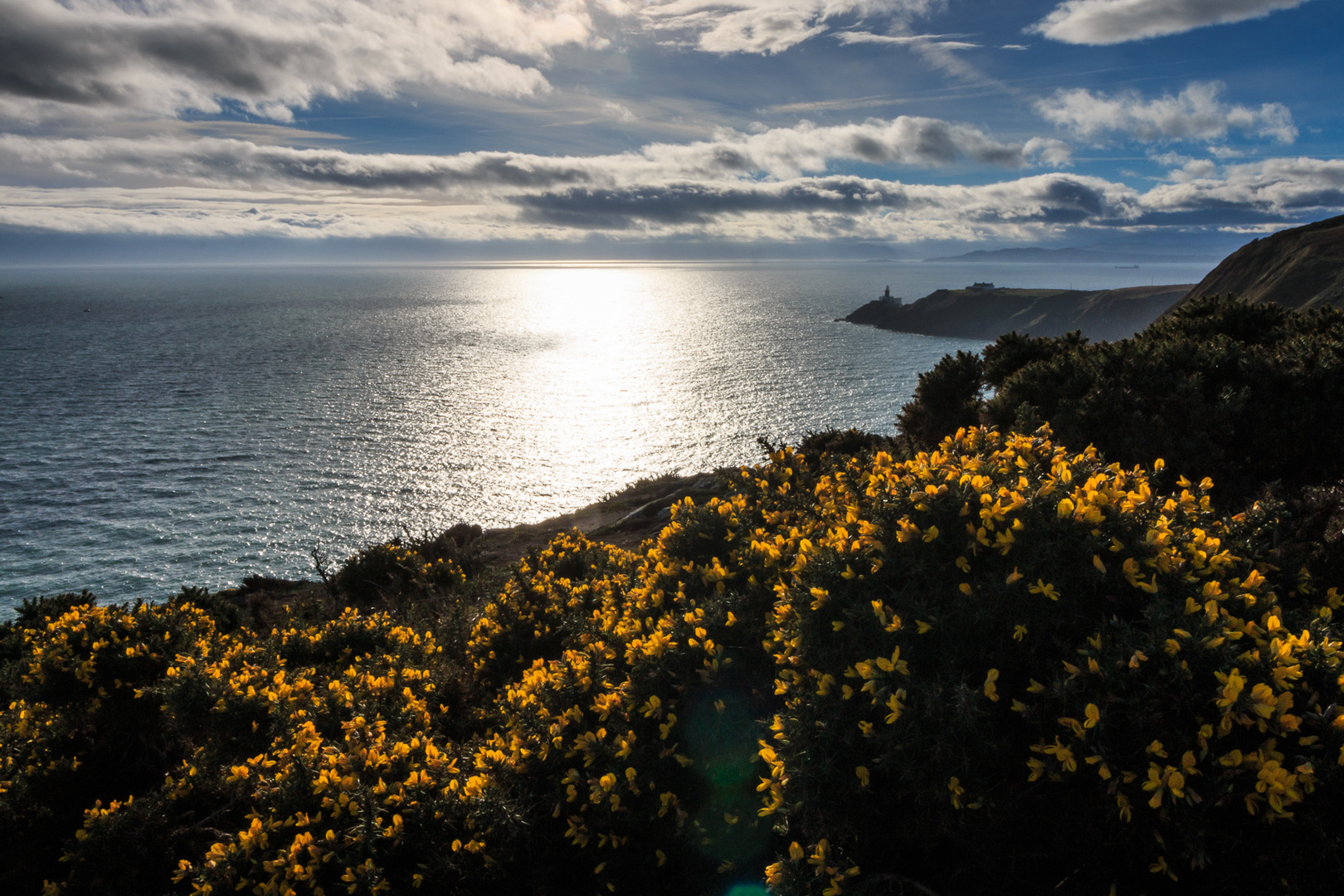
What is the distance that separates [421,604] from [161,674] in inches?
187

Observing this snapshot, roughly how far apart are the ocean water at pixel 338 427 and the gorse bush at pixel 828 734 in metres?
19.0

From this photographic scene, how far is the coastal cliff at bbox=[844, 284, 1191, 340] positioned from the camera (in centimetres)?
10606

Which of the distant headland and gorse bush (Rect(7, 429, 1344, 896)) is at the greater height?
the distant headland

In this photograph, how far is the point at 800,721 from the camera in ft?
14.0

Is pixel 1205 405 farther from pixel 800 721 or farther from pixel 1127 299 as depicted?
pixel 1127 299

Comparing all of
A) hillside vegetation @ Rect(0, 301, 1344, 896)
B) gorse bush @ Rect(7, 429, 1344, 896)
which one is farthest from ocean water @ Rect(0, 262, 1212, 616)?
gorse bush @ Rect(7, 429, 1344, 896)

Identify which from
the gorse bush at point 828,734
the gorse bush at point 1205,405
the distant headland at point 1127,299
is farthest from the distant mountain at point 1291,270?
the gorse bush at point 828,734

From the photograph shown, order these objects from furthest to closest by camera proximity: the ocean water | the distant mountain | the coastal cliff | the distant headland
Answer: the coastal cliff → the distant headland → the distant mountain → the ocean water

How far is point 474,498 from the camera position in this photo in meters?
43.9

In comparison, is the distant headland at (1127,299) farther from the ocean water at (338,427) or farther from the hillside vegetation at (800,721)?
the hillside vegetation at (800,721)

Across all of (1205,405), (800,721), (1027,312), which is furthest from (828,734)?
(1027,312)

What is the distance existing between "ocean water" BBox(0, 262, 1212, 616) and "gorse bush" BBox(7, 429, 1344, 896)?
62.2ft

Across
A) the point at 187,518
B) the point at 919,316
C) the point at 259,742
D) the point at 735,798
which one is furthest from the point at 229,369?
the point at 919,316

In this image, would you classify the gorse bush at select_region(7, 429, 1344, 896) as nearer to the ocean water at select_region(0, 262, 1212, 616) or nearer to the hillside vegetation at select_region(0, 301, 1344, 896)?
the hillside vegetation at select_region(0, 301, 1344, 896)
